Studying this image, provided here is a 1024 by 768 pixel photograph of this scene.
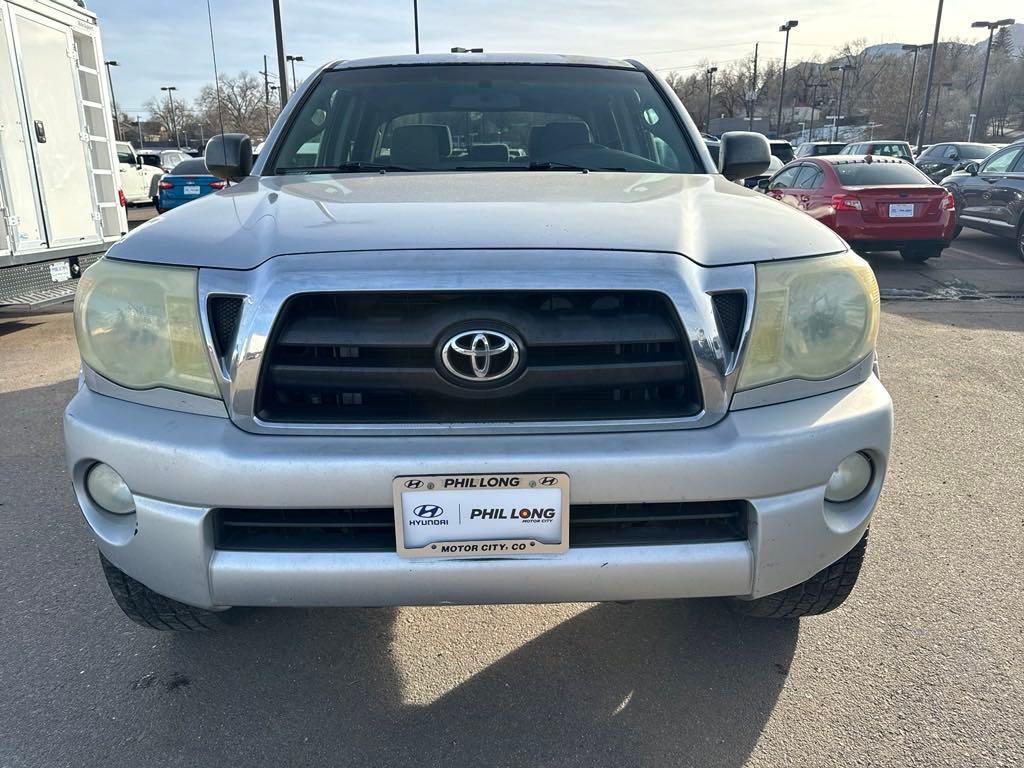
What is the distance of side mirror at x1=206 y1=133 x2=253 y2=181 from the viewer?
316cm

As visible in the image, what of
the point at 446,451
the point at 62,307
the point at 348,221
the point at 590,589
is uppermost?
the point at 348,221

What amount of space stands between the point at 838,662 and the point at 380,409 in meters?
1.54

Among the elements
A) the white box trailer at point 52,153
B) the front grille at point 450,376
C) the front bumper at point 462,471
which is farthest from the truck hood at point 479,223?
the white box trailer at point 52,153

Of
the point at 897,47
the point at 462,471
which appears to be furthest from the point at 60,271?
the point at 897,47

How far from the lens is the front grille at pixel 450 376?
1.71m

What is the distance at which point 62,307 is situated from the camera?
323 inches

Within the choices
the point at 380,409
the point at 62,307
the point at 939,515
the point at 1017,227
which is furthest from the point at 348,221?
the point at 1017,227

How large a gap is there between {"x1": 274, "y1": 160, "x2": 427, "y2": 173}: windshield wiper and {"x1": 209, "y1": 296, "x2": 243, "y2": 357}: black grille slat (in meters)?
1.26

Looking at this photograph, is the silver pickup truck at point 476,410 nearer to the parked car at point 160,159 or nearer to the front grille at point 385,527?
the front grille at point 385,527

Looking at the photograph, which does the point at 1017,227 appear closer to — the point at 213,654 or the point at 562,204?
the point at 562,204

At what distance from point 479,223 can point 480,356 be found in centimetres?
36

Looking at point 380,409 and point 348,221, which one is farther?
point 348,221

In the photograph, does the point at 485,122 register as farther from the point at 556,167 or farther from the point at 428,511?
the point at 428,511

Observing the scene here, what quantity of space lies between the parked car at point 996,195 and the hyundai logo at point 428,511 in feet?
38.6
